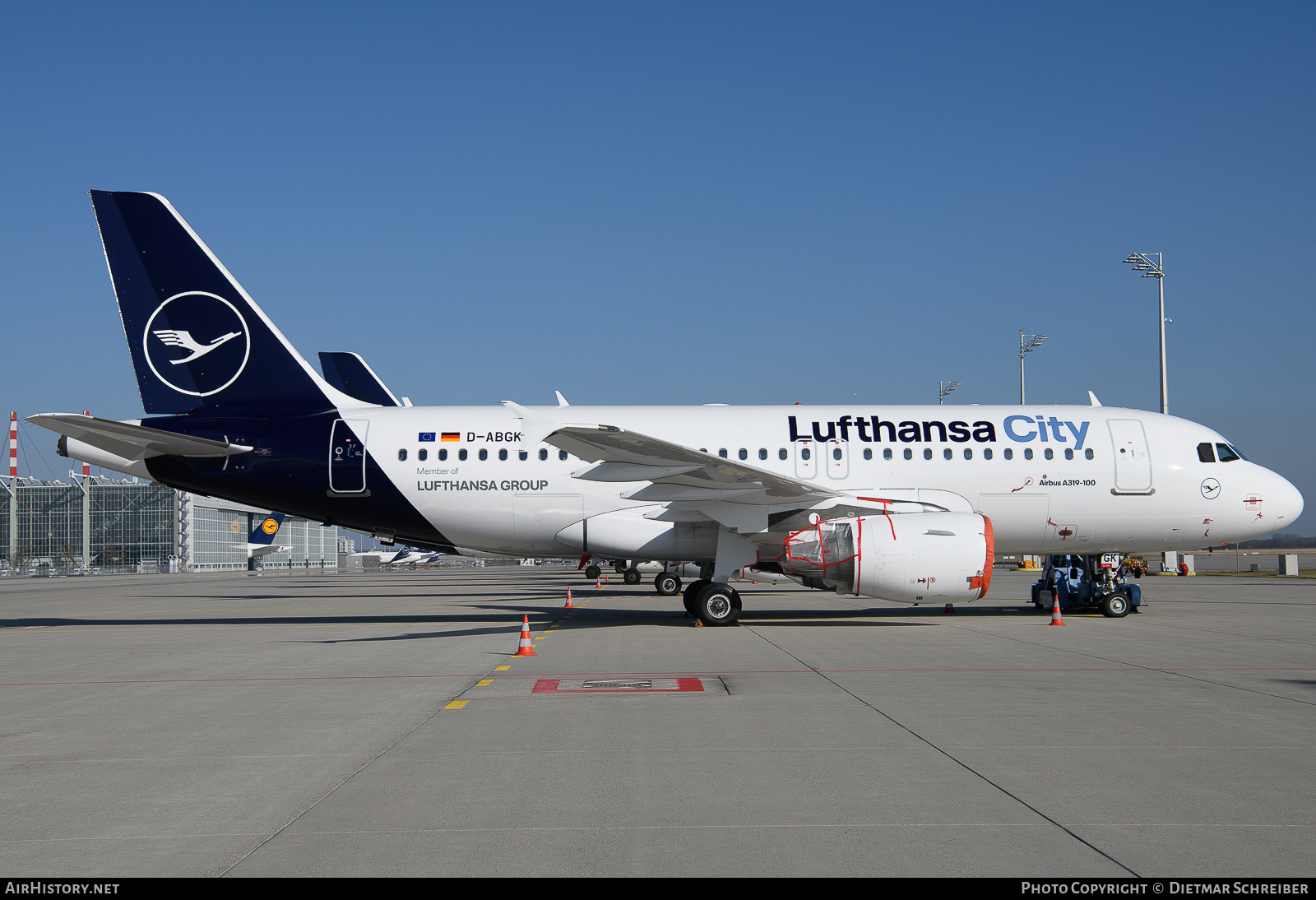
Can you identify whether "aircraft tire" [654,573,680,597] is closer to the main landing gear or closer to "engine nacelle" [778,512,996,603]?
the main landing gear

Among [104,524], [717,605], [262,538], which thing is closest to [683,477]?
[717,605]

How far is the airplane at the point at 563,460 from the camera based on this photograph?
59.4 feet

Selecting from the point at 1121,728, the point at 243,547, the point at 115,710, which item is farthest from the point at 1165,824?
the point at 243,547

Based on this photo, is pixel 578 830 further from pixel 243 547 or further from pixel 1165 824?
→ pixel 243 547

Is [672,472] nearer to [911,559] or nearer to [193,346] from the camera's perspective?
[911,559]

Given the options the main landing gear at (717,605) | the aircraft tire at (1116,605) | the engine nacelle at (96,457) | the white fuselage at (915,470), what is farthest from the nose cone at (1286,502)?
the engine nacelle at (96,457)

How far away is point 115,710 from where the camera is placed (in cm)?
900

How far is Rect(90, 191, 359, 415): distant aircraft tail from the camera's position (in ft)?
60.8

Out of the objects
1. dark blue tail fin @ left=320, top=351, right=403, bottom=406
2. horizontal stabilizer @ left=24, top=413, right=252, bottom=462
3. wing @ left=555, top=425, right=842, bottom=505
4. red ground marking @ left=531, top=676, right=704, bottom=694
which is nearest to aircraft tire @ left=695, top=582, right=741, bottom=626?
wing @ left=555, top=425, right=842, bottom=505

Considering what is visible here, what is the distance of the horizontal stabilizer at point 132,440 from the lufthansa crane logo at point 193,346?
4.30 feet

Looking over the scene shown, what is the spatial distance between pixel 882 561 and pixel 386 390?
30.1 meters

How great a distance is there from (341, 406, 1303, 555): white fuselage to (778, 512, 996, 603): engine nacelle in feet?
7.81

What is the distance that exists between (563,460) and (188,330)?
765cm

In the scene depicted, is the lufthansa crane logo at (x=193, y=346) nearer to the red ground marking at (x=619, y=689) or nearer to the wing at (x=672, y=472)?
the wing at (x=672, y=472)
